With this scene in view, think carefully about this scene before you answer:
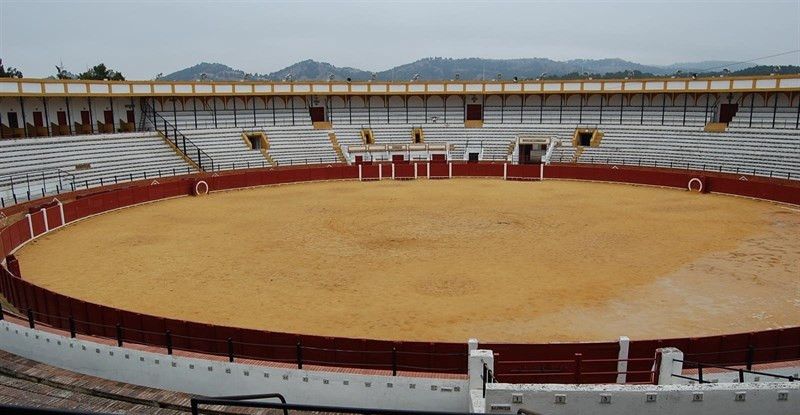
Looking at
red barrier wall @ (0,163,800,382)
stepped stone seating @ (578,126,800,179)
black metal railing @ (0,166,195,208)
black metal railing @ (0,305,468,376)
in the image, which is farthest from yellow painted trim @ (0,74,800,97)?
black metal railing @ (0,305,468,376)

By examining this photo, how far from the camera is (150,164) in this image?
139ft

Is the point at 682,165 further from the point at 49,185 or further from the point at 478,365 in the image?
the point at 49,185

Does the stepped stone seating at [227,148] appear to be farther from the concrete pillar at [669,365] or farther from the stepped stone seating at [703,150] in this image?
the concrete pillar at [669,365]

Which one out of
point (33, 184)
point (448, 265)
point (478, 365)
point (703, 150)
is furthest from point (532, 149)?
Result: point (478, 365)

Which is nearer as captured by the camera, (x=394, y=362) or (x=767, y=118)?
(x=394, y=362)

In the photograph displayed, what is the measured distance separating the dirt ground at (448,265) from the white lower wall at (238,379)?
2896 mm

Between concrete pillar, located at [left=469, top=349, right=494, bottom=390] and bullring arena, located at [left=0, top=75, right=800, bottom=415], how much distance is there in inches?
1.5

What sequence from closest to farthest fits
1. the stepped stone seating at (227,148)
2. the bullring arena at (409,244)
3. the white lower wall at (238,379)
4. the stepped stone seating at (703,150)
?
the white lower wall at (238,379)
the bullring arena at (409,244)
the stepped stone seating at (703,150)
the stepped stone seating at (227,148)

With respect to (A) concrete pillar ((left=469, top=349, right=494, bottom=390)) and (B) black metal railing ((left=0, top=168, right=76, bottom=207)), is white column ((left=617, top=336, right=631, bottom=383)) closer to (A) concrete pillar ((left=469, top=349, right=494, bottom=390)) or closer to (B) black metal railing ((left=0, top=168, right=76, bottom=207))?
(A) concrete pillar ((left=469, top=349, right=494, bottom=390))

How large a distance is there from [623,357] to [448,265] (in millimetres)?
9608

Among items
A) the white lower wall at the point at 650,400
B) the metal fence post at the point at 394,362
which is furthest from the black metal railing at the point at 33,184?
the white lower wall at the point at 650,400

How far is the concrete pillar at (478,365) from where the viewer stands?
10.2 meters

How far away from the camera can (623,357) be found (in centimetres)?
1116

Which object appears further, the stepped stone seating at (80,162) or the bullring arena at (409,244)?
the stepped stone seating at (80,162)
